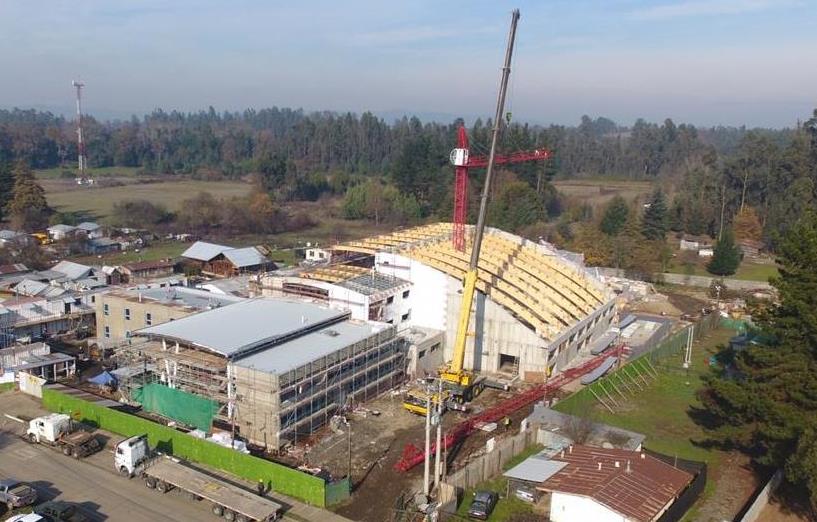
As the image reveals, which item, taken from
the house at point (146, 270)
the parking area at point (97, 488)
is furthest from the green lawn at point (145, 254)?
the parking area at point (97, 488)

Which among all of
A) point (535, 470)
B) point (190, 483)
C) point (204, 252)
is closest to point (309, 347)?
point (190, 483)

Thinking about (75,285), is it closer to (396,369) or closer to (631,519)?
(396,369)

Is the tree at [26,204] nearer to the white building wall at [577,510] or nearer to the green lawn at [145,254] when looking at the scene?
the green lawn at [145,254]

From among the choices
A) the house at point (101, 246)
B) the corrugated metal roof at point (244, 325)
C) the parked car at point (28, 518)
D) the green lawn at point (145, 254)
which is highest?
the corrugated metal roof at point (244, 325)

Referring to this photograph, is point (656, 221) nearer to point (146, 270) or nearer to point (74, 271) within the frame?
point (146, 270)

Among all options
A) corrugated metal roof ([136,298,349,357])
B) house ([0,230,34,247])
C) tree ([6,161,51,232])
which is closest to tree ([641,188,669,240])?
corrugated metal roof ([136,298,349,357])

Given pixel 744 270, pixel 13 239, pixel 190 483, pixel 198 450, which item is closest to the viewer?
pixel 190 483
